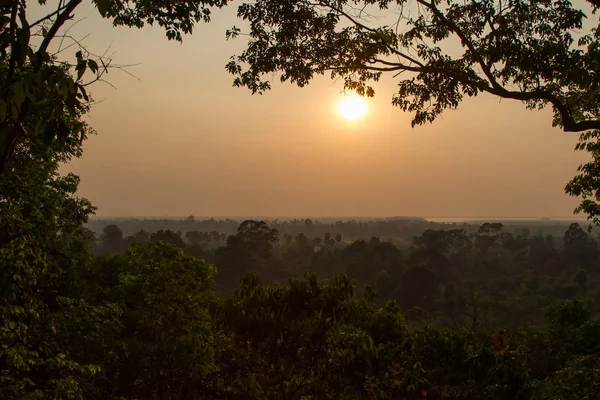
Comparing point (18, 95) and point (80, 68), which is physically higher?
point (80, 68)

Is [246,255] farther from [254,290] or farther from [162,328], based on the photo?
[254,290]

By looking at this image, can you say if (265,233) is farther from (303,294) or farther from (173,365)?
(303,294)

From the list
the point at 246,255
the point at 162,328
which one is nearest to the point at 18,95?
the point at 162,328

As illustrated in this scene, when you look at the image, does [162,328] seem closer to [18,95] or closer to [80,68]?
[80,68]

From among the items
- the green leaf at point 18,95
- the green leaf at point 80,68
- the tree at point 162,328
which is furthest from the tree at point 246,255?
the green leaf at point 18,95

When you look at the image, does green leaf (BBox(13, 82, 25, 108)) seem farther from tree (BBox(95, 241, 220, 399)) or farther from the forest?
tree (BBox(95, 241, 220, 399))

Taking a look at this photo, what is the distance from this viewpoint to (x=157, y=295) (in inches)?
661

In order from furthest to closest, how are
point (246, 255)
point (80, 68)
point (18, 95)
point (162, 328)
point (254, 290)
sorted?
point (246, 255), point (162, 328), point (254, 290), point (80, 68), point (18, 95)

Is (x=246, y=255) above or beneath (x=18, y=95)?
beneath

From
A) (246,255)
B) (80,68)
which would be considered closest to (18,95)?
(80,68)

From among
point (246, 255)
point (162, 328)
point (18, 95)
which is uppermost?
point (18, 95)

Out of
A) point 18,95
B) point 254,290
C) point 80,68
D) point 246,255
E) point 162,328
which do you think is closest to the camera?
point 18,95

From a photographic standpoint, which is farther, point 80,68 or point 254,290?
point 254,290

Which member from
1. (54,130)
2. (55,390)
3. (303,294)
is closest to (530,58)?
(303,294)
